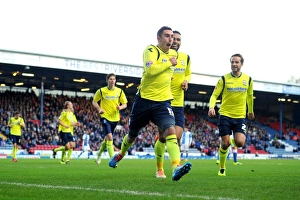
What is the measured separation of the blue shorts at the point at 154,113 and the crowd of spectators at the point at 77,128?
2553cm

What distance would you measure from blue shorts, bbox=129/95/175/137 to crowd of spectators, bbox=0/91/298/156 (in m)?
25.5

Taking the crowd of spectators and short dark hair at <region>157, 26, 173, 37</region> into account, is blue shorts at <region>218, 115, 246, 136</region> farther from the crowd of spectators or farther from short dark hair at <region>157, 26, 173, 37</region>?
the crowd of spectators

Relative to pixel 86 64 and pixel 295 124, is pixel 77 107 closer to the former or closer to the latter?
pixel 86 64

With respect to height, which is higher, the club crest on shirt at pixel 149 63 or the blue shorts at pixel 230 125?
the club crest on shirt at pixel 149 63

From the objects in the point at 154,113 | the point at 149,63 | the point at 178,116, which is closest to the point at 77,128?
the point at 178,116

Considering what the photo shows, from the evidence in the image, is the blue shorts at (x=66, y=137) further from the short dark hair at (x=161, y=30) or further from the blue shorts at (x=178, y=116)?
the short dark hair at (x=161, y=30)

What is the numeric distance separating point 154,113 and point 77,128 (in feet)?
98.9

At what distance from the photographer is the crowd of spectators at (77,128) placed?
34.4 meters

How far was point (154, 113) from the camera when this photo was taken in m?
7.65

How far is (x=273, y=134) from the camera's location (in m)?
53.4

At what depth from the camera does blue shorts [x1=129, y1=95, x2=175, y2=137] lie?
7.47 metres

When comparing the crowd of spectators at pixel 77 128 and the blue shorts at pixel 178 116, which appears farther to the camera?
the crowd of spectators at pixel 77 128

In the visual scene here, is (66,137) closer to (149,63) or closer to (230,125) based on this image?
(230,125)

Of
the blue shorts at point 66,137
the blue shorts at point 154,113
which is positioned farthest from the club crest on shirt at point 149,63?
the blue shorts at point 66,137
